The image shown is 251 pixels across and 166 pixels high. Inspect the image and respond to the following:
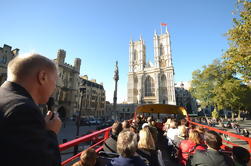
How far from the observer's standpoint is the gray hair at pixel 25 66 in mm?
955

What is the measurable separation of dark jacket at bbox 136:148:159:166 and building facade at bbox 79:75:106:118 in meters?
39.1

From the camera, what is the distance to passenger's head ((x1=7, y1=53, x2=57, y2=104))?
95 cm

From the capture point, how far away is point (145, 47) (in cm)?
5791

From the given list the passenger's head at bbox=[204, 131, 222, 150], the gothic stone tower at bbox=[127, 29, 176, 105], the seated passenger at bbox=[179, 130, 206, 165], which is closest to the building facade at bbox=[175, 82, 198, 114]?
the gothic stone tower at bbox=[127, 29, 176, 105]

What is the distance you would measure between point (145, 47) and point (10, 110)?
200ft

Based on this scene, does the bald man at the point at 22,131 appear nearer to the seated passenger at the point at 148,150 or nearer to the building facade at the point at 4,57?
the seated passenger at the point at 148,150

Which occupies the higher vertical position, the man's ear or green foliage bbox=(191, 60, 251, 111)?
green foliage bbox=(191, 60, 251, 111)

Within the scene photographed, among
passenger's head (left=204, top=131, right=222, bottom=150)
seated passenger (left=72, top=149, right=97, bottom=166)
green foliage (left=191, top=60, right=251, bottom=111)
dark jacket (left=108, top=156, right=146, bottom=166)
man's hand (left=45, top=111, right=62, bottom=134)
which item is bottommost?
seated passenger (left=72, top=149, right=97, bottom=166)

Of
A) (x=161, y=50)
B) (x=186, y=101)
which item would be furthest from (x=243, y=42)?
(x=186, y=101)

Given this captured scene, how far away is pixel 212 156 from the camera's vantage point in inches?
82.1

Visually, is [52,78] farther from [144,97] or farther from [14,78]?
[144,97]

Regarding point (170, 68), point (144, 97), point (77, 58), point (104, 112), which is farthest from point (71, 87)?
point (170, 68)

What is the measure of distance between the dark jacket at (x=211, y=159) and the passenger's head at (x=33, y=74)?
273 cm

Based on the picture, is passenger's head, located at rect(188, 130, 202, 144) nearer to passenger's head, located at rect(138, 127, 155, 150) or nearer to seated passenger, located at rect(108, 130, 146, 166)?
passenger's head, located at rect(138, 127, 155, 150)
